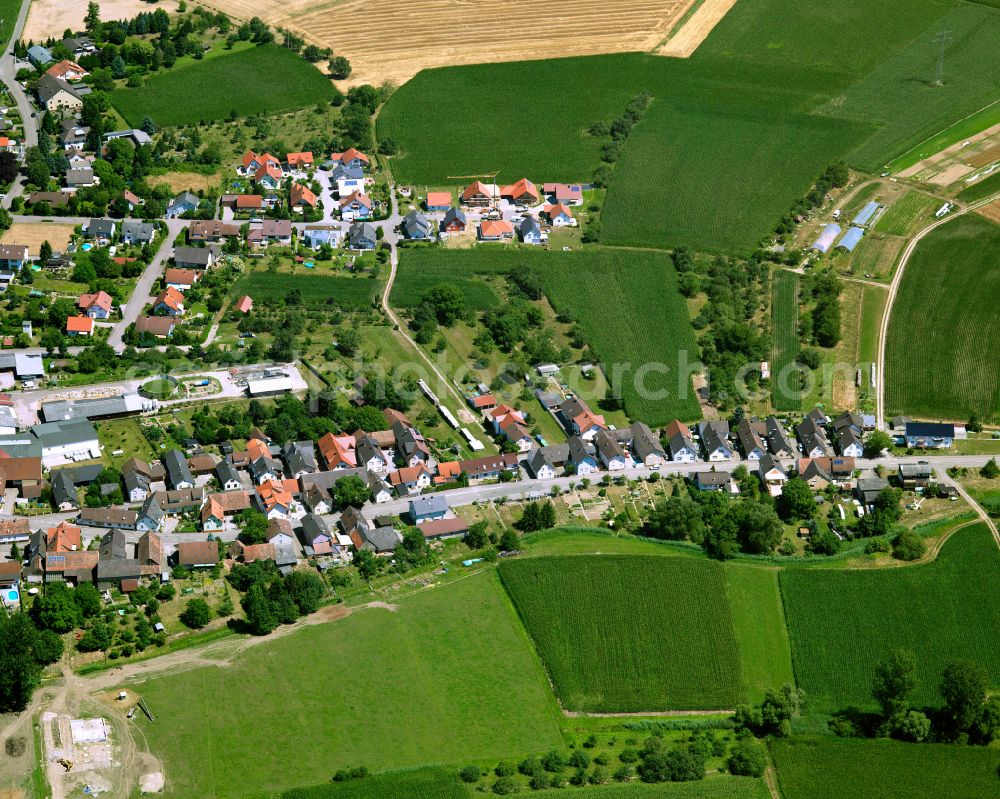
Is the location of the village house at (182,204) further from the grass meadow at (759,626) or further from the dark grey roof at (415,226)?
the grass meadow at (759,626)

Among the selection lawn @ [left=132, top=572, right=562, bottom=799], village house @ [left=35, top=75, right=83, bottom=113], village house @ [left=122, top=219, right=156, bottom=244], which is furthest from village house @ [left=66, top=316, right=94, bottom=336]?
village house @ [left=35, top=75, right=83, bottom=113]

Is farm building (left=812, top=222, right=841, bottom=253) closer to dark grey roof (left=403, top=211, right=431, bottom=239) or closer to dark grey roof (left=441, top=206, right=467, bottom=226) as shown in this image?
dark grey roof (left=441, top=206, right=467, bottom=226)

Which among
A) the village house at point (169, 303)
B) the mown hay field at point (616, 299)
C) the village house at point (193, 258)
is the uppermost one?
the village house at point (193, 258)

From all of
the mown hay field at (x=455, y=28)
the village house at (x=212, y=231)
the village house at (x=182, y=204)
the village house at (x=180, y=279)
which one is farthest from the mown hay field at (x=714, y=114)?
the village house at (x=180, y=279)

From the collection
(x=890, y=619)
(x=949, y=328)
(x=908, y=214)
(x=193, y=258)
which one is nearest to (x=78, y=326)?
(x=193, y=258)

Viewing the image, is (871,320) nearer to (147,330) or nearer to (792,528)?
(792,528)

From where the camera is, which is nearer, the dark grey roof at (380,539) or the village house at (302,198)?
the dark grey roof at (380,539)
